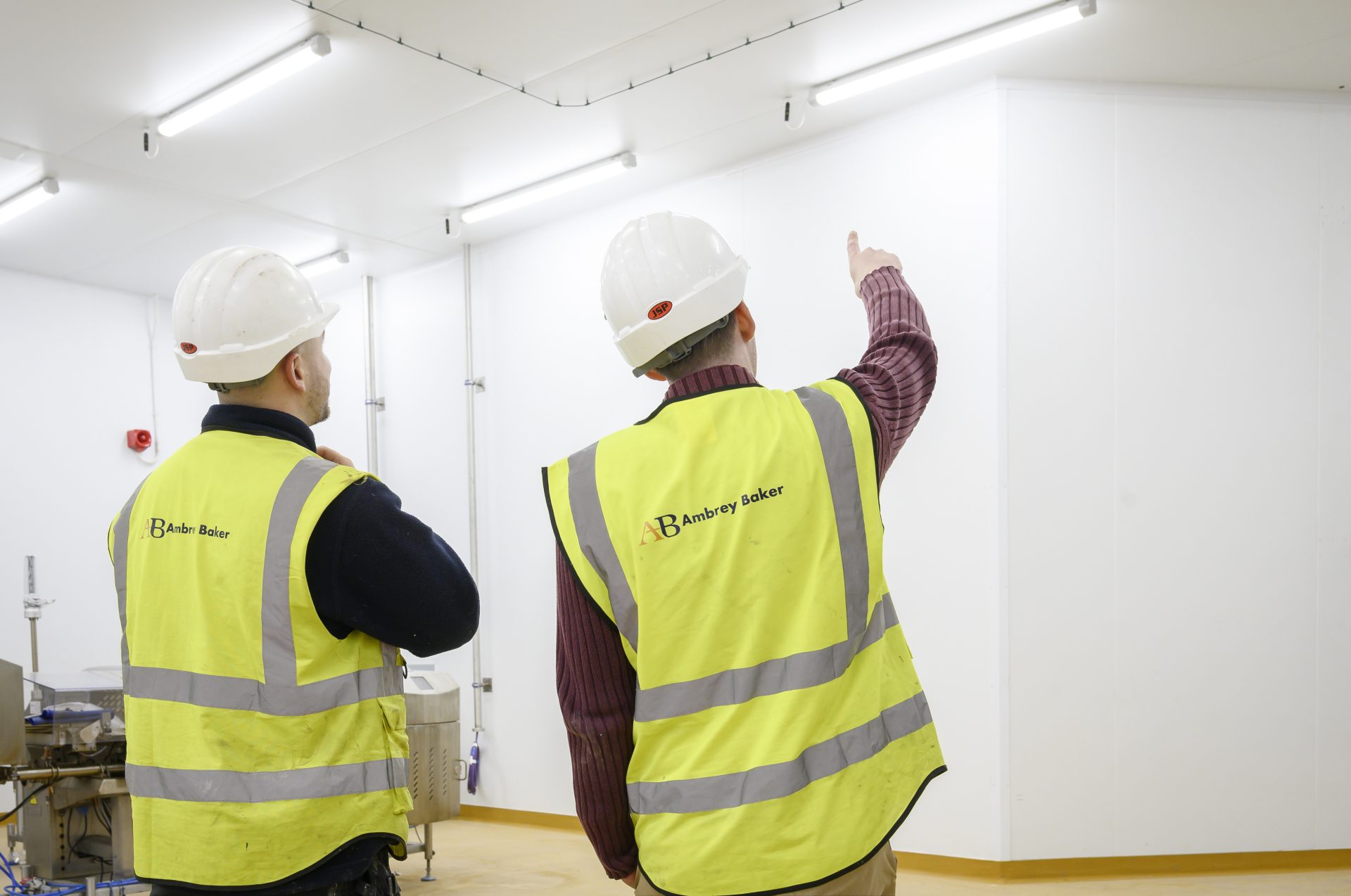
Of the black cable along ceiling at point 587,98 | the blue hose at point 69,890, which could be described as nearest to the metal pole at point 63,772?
the blue hose at point 69,890

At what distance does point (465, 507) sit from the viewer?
6434 millimetres

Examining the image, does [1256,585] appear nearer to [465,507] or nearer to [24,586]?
[465,507]

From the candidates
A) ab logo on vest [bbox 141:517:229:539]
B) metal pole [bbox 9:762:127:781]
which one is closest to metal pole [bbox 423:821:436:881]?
metal pole [bbox 9:762:127:781]

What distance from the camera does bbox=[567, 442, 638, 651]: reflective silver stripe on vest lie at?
4.25 ft

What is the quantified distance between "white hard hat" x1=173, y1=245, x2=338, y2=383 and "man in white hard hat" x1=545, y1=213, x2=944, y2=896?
0.59 metres

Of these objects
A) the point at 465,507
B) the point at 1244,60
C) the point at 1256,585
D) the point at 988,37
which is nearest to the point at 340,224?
the point at 465,507

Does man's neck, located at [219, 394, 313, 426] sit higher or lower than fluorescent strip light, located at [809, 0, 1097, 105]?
lower

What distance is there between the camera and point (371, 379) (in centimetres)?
698

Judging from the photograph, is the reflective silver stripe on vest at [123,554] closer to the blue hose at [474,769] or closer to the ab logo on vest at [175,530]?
the ab logo on vest at [175,530]

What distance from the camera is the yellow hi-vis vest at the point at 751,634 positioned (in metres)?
1.22

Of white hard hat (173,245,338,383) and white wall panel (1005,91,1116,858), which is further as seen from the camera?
white wall panel (1005,91,1116,858)

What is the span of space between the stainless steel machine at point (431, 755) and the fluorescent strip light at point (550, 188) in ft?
8.28

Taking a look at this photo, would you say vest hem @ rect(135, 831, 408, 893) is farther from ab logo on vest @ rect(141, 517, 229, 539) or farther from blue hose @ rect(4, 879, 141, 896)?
blue hose @ rect(4, 879, 141, 896)

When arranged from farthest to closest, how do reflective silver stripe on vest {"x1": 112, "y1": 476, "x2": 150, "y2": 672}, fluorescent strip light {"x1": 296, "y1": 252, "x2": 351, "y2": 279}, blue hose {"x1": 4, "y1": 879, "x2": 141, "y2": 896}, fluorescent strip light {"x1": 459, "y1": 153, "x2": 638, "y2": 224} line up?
1. fluorescent strip light {"x1": 296, "y1": 252, "x2": 351, "y2": 279}
2. fluorescent strip light {"x1": 459, "y1": 153, "x2": 638, "y2": 224}
3. blue hose {"x1": 4, "y1": 879, "x2": 141, "y2": 896}
4. reflective silver stripe on vest {"x1": 112, "y1": 476, "x2": 150, "y2": 672}
